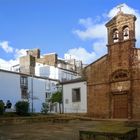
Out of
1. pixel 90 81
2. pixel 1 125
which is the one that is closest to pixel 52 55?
pixel 90 81

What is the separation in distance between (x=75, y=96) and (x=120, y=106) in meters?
10.2

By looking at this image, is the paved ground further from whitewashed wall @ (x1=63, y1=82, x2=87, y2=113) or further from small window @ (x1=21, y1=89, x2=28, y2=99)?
small window @ (x1=21, y1=89, x2=28, y2=99)

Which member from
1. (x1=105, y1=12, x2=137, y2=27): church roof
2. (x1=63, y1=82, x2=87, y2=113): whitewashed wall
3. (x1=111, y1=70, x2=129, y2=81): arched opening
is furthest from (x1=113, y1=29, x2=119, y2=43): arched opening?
(x1=63, y1=82, x2=87, y2=113): whitewashed wall

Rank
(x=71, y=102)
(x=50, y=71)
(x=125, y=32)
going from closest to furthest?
1. (x=125, y=32)
2. (x=71, y=102)
3. (x=50, y=71)

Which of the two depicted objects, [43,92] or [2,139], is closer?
[2,139]

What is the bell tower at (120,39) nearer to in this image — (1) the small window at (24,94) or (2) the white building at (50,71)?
(1) the small window at (24,94)

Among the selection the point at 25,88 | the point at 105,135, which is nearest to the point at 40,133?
the point at 105,135

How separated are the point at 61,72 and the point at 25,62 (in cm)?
745

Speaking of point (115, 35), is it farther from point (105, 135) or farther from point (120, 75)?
point (105, 135)

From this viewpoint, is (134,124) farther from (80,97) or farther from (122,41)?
(80,97)

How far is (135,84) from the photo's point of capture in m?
30.4

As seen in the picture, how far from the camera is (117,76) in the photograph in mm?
32219

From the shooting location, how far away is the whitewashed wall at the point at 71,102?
39.3 meters

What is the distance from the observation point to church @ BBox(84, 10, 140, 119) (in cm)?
3062
